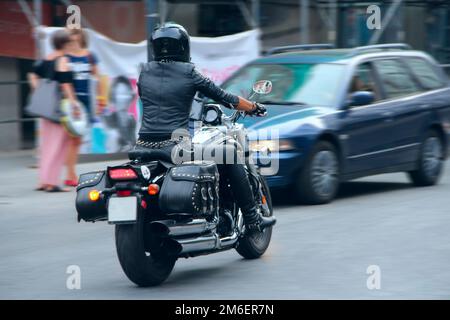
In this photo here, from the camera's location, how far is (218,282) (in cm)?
762

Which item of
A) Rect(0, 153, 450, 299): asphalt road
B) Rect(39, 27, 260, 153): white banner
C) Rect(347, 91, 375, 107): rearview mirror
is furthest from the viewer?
Rect(39, 27, 260, 153): white banner

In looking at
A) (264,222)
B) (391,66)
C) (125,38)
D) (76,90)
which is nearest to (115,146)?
(76,90)

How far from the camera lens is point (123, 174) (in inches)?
278

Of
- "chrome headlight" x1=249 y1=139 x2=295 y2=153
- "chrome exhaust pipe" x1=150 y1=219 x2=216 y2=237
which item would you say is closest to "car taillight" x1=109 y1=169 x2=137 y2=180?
"chrome exhaust pipe" x1=150 y1=219 x2=216 y2=237

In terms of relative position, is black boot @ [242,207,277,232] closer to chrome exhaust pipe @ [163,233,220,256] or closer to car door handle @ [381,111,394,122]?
chrome exhaust pipe @ [163,233,220,256]

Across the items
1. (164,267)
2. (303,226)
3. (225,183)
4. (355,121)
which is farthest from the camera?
(355,121)

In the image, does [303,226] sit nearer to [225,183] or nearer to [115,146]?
[225,183]

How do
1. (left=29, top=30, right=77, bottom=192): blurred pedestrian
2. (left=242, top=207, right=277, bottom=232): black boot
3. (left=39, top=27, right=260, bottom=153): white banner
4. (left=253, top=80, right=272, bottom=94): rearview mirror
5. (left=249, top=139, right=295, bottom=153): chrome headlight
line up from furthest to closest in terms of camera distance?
(left=39, top=27, right=260, bottom=153): white banner < (left=29, top=30, right=77, bottom=192): blurred pedestrian < (left=249, top=139, right=295, bottom=153): chrome headlight < (left=242, top=207, right=277, bottom=232): black boot < (left=253, top=80, right=272, bottom=94): rearview mirror

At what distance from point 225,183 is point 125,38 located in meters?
9.70

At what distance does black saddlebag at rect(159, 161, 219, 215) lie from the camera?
280 inches

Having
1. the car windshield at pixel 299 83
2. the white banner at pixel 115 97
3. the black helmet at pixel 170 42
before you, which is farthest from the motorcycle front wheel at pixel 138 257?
the white banner at pixel 115 97

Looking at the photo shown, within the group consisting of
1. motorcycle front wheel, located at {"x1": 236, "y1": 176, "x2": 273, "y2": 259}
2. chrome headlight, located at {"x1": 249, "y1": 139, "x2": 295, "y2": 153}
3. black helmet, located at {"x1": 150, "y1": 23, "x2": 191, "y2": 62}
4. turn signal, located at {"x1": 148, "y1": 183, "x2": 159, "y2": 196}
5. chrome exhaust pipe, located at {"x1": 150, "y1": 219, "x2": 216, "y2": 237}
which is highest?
black helmet, located at {"x1": 150, "y1": 23, "x2": 191, "y2": 62}

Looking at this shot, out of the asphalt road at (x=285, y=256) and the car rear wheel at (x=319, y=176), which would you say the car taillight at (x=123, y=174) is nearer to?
the asphalt road at (x=285, y=256)

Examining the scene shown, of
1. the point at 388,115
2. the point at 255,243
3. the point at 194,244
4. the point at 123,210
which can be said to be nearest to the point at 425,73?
the point at 388,115
